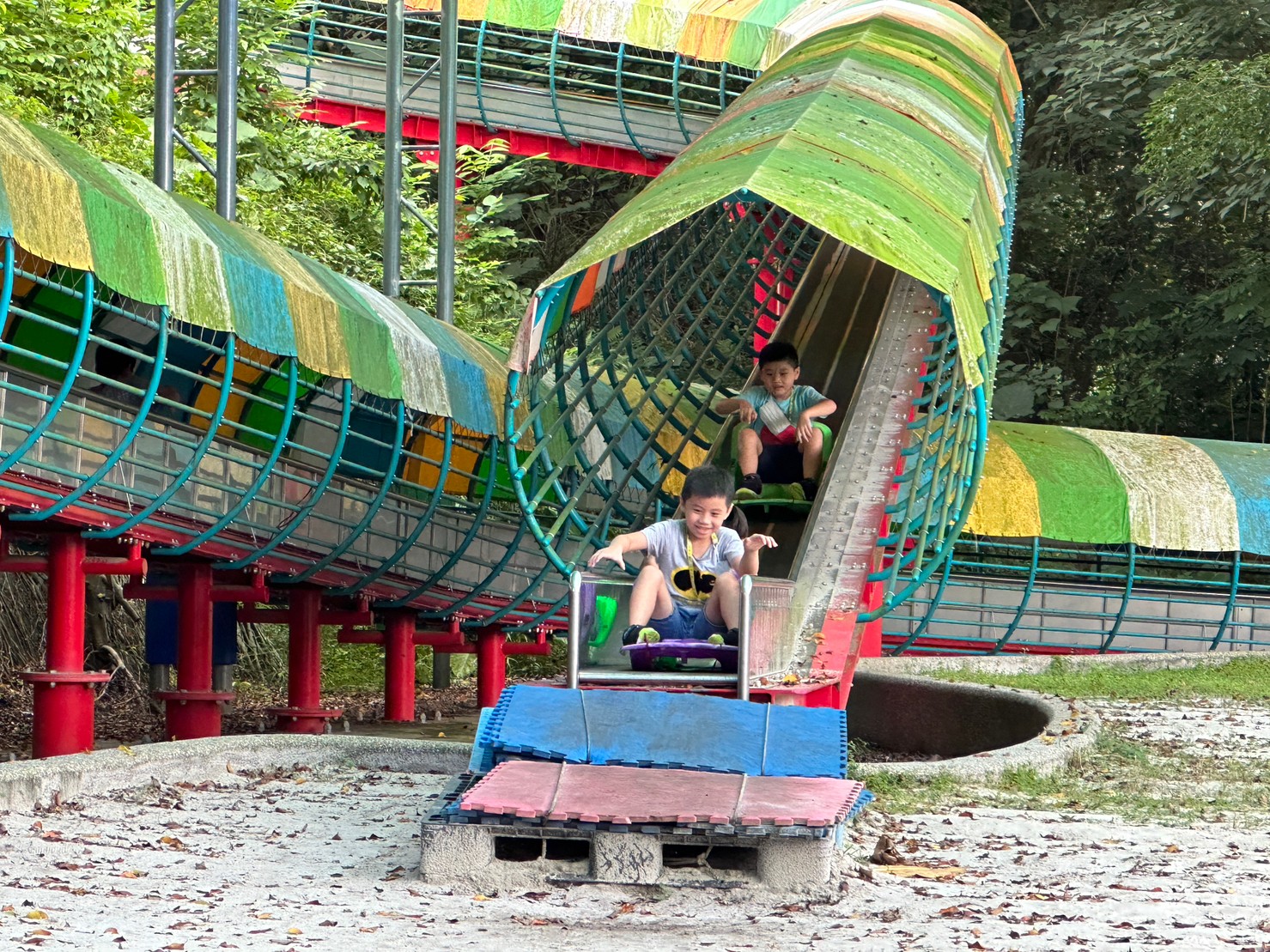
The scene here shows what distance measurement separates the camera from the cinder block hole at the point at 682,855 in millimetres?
5812

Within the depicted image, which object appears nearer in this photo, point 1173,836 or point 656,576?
point 1173,836

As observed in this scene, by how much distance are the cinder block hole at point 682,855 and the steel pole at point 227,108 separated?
22.6 ft

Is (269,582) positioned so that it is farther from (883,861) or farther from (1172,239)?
(1172,239)

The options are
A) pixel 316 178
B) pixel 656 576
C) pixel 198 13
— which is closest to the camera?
pixel 656 576

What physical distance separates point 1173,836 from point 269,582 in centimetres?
680

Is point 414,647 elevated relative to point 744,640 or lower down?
lower down

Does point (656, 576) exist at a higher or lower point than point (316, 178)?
lower

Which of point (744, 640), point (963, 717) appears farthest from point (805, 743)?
point (963, 717)

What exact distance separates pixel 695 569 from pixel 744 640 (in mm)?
621

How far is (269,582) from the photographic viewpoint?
12117 millimetres

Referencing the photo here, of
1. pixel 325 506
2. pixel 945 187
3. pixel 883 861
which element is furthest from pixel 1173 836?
pixel 325 506

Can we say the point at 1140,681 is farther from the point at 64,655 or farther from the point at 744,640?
the point at 64,655

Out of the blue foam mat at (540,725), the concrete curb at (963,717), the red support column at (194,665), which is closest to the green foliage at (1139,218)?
the concrete curb at (963,717)

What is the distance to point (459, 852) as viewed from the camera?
18.8 ft
